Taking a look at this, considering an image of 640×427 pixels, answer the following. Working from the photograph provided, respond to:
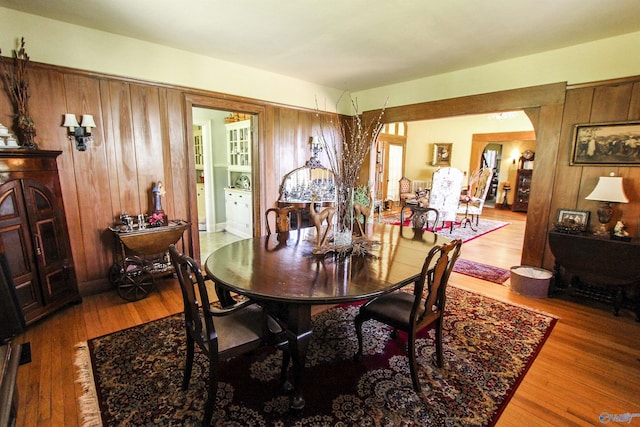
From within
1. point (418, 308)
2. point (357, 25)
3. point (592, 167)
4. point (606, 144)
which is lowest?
point (418, 308)

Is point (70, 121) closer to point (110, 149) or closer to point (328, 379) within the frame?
point (110, 149)

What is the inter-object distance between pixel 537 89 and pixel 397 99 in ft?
6.06

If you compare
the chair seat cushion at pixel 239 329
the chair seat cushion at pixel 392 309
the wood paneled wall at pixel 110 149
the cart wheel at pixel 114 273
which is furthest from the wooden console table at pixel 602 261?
the cart wheel at pixel 114 273

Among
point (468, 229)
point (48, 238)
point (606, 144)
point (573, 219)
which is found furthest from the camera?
point (468, 229)

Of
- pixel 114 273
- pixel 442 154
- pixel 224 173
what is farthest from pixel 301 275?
pixel 442 154

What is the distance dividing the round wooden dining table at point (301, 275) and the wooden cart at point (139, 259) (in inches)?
46.1

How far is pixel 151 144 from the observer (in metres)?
3.28

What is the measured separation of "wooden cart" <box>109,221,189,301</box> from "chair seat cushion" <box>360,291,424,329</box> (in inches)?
82.0

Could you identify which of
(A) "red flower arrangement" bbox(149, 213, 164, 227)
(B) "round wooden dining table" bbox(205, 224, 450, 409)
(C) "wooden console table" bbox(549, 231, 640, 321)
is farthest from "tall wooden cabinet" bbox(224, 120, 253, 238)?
(C) "wooden console table" bbox(549, 231, 640, 321)

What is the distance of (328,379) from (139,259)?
2.29 m

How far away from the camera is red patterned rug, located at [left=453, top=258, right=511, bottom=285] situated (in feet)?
12.1

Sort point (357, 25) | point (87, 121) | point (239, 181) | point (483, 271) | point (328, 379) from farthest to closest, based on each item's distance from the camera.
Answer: point (239, 181), point (483, 271), point (87, 121), point (357, 25), point (328, 379)

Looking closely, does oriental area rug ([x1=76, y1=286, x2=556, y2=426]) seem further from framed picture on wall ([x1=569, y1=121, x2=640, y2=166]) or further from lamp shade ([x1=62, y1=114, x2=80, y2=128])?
lamp shade ([x1=62, y1=114, x2=80, y2=128])

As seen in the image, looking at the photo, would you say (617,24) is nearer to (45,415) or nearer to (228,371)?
(228,371)
